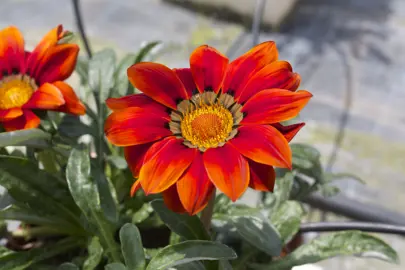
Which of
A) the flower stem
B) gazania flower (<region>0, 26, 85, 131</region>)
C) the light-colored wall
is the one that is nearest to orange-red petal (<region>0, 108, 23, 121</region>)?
gazania flower (<region>0, 26, 85, 131</region>)

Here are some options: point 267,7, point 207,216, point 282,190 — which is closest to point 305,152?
point 282,190

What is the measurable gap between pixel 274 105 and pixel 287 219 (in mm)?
227

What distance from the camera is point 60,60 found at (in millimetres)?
584

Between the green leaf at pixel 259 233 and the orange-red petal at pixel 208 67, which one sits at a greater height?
the orange-red petal at pixel 208 67

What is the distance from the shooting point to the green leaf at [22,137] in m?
0.50

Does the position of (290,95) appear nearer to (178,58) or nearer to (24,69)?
(24,69)

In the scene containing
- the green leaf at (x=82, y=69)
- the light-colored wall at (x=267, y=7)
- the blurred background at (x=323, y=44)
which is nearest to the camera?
the green leaf at (x=82, y=69)

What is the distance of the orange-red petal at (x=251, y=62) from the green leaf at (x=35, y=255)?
309 millimetres

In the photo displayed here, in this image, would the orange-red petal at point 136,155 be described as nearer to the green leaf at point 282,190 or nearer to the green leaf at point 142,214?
the green leaf at point 142,214

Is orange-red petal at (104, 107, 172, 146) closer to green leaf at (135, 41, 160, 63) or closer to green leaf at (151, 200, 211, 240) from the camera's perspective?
green leaf at (151, 200, 211, 240)

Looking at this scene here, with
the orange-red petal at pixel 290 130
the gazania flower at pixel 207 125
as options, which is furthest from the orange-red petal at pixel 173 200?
the orange-red petal at pixel 290 130

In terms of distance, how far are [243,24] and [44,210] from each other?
2412 millimetres

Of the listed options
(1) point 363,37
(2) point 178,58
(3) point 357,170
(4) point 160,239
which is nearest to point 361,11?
(1) point 363,37

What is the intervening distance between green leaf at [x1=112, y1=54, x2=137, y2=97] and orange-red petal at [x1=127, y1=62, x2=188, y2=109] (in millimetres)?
201
